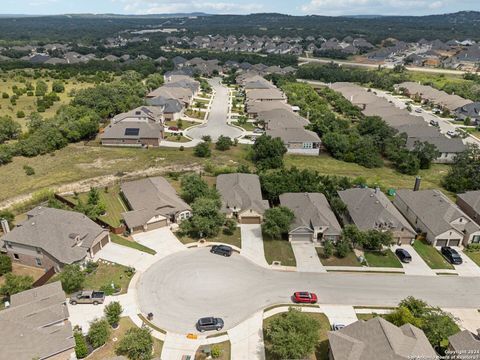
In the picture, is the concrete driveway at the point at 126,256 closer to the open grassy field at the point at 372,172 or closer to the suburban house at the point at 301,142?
the open grassy field at the point at 372,172

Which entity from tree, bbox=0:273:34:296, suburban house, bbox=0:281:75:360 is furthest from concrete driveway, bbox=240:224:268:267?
tree, bbox=0:273:34:296

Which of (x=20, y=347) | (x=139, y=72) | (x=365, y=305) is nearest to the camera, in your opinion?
(x=20, y=347)

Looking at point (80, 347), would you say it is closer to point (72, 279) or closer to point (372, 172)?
point (72, 279)

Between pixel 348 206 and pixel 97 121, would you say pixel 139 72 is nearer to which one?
pixel 97 121

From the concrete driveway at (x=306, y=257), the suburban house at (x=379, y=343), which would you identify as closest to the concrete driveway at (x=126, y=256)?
the concrete driveway at (x=306, y=257)

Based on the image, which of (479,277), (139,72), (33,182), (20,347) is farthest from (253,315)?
(139,72)

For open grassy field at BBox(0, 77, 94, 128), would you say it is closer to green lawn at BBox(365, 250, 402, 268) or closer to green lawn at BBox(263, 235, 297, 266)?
green lawn at BBox(263, 235, 297, 266)

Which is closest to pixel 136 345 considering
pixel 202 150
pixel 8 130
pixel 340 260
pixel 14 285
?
pixel 14 285
